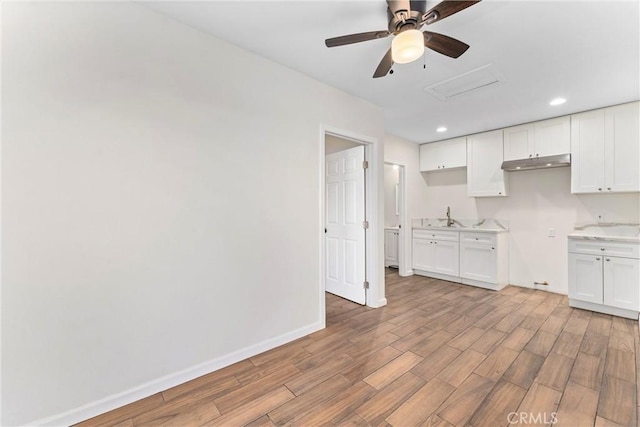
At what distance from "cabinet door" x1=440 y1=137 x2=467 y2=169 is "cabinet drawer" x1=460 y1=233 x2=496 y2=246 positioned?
1.28 m

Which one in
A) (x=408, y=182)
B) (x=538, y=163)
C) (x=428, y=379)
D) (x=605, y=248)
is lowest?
(x=428, y=379)

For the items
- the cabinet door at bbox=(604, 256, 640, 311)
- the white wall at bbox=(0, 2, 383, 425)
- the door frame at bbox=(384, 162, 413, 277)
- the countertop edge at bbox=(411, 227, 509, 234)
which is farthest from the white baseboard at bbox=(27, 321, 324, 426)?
the cabinet door at bbox=(604, 256, 640, 311)

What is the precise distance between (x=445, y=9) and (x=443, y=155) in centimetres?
387

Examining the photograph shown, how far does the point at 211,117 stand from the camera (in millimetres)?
2012

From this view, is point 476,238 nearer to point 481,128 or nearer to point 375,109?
point 481,128

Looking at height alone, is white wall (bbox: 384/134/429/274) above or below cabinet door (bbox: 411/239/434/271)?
above

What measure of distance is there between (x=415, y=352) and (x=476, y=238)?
2.70 metres

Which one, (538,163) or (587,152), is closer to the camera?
(587,152)

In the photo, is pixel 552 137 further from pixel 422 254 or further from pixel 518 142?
pixel 422 254

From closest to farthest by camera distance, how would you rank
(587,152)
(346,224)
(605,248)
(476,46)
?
(476,46) < (605,248) < (587,152) < (346,224)

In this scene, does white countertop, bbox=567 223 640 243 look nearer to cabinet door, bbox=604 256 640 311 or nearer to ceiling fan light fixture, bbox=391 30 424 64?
cabinet door, bbox=604 256 640 311

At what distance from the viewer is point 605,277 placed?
3078mm

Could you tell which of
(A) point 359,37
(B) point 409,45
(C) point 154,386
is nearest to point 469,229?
(B) point 409,45

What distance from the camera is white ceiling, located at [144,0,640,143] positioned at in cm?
174
